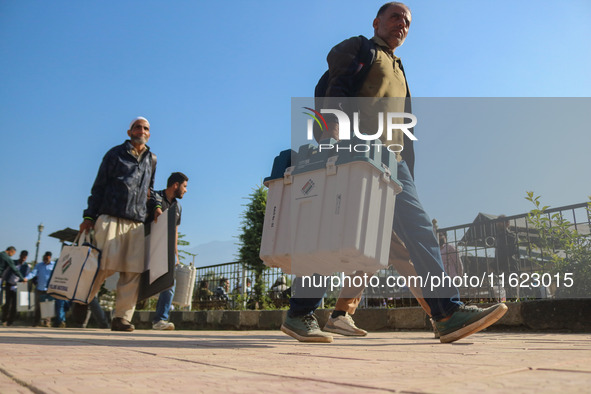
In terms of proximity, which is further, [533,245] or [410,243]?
[533,245]

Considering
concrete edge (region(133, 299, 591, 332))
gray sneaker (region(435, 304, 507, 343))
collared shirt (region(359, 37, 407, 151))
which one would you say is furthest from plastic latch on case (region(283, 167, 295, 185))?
concrete edge (region(133, 299, 591, 332))

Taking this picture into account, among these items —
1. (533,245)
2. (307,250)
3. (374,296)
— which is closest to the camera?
(307,250)

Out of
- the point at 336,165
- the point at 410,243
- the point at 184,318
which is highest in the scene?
the point at 336,165

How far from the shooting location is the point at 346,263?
2.53 meters

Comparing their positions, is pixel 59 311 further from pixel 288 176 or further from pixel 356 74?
pixel 356 74

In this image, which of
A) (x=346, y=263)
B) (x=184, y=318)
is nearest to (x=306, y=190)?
(x=346, y=263)

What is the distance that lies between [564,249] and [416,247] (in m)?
2.87

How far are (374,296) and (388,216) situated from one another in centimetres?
488

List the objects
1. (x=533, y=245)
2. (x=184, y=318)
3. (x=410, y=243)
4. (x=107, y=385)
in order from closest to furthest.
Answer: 1. (x=107, y=385)
2. (x=410, y=243)
3. (x=533, y=245)
4. (x=184, y=318)

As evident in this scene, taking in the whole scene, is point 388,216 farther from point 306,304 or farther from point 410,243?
point 306,304

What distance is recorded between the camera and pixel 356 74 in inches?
127

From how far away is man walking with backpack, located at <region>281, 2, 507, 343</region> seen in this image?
2.86 m

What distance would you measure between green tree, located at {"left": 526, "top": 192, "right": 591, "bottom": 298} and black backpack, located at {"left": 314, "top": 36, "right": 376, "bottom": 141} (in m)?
3.21

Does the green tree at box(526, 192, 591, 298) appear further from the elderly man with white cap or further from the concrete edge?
the elderly man with white cap
